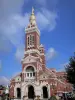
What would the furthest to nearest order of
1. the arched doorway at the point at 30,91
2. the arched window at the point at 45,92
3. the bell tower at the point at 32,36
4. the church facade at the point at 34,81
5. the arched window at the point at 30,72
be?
the bell tower at the point at 32,36 < the arched window at the point at 30,72 < the arched doorway at the point at 30,91 < the arched window at the point at 45,92 < the church facade at the point at 34,81

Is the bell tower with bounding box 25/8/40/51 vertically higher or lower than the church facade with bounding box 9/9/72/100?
higher

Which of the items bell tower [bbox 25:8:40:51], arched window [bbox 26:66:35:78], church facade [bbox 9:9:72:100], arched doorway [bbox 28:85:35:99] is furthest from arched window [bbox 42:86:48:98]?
bell tower [bbox 25:8:40:51]

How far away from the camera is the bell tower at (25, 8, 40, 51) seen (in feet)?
229

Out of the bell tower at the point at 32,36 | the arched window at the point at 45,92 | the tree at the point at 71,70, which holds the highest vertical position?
the bell tower at the point at 32,36

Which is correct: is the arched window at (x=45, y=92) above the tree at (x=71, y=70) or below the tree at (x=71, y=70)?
below

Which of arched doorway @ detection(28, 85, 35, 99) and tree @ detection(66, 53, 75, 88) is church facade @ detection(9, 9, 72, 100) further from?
tree @ detection(66, 53, 75, 88)

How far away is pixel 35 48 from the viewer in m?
69.0

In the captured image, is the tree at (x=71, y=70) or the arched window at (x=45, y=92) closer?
the tree at (x=71, y=70)

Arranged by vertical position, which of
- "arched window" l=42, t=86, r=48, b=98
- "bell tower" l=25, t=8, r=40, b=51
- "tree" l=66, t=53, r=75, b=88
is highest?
"bell tower" l=25, t=8, r=40, b=51

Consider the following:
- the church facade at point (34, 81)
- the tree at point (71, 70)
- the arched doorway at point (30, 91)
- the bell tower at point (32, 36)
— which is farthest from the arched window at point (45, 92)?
the tree at point (71, 70)

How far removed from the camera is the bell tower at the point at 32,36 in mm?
69875

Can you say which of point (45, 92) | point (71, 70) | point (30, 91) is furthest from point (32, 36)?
point (71, 70)

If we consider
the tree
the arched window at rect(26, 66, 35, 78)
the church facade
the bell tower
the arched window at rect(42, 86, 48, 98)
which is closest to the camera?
the tree

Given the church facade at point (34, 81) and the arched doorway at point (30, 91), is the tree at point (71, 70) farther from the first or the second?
the arched doorway at point (30, 91)
